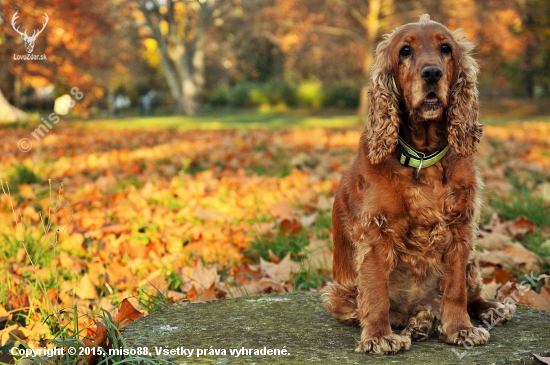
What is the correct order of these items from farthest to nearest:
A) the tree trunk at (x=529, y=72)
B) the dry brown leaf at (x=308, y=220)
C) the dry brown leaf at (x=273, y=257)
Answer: the tree trunk at (x=529, y=72)
the dry brown leaf at (x=308, y=220)
the dry brown leaf at (x=273, y=257)

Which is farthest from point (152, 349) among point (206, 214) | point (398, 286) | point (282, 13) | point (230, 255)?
point (282, 13)

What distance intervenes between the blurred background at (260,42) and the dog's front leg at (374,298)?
7618 millimetres

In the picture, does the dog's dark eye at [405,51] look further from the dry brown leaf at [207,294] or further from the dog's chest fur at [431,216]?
the dry brown leaf at [207,294]

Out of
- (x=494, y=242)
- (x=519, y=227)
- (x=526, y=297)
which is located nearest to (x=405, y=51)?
(x=526, y=297)

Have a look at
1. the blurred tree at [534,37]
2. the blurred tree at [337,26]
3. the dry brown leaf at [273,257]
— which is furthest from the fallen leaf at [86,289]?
the blurred tree at [534,37]

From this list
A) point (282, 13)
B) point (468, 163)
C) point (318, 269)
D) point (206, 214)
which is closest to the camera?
point (468, 163)

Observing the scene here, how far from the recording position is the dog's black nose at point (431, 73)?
96.0 inches

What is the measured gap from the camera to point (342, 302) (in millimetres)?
2861

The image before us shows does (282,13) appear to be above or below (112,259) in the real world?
above

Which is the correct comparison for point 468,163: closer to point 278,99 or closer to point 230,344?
point 230,344

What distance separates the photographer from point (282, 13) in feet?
75.0

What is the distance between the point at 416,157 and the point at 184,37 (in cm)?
3628

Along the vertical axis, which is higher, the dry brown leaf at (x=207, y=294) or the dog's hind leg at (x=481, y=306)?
the dog's hind leg at (x=481, y=306)

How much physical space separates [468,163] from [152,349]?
161 centimetres
